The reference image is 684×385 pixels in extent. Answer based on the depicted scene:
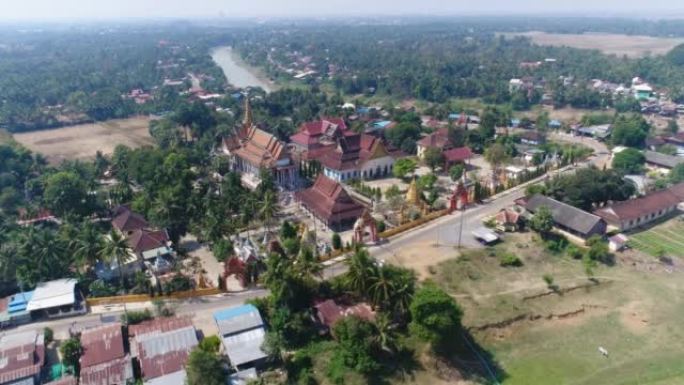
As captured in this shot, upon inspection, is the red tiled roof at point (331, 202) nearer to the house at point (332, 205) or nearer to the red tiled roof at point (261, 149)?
the house at point (332, 205)

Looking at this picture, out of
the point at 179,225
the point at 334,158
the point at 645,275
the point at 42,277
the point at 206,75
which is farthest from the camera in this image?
the point at 206,75

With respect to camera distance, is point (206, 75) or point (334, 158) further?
point (206, 75)

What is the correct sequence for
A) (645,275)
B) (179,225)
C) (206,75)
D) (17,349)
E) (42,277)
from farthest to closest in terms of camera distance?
(206,75) < (179,225) < (645,275) < (42,277) < (17,349)

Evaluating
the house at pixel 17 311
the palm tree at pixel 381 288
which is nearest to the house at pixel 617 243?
the palm tree at pixel 381 288

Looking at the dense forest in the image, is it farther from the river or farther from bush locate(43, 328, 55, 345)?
bush locate(43, 328, 55, 345)

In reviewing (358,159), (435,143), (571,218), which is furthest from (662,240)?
(358,159)

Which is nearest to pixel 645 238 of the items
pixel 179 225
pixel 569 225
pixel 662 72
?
pixel 569 225

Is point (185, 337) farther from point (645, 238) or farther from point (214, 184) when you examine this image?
point (645, 238)
